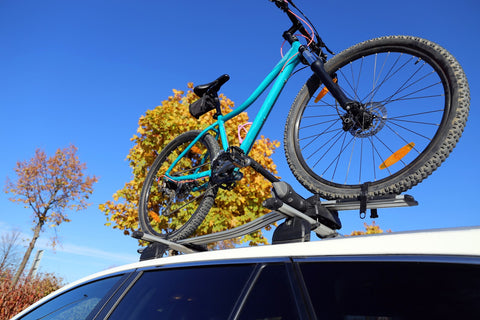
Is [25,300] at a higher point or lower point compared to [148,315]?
higher

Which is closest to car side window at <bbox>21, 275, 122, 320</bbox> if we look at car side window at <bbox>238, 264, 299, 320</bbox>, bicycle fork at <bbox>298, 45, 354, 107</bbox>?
car side window at <bbox>238, 264, 299, 320</bbox>

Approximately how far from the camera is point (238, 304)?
1.50 m

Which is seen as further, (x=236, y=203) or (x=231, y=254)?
(x=236, y=203)

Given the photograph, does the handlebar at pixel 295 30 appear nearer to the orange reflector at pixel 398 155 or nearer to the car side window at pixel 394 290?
the orange reflector at pixel 398 155

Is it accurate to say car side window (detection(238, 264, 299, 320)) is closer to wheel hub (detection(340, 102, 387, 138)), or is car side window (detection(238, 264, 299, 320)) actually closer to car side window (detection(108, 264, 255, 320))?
car side window (detection(108, 264, 255, 320))

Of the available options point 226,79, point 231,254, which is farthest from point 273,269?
point 226,79

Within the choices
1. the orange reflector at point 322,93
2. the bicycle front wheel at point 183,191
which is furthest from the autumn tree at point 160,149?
the orange reflector at point 322,93

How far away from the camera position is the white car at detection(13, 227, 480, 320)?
107 cm

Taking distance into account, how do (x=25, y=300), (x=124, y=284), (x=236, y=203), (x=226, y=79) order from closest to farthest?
(x=124, y=284) → (x=226, y=79) → (x=25, y=300) → (x=236, y=203)

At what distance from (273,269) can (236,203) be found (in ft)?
26.5

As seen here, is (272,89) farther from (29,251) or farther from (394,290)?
(29,251)

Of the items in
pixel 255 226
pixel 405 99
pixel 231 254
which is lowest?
pixel 231 254

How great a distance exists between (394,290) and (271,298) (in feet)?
1.52

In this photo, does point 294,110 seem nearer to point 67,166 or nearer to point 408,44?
point 408,44
